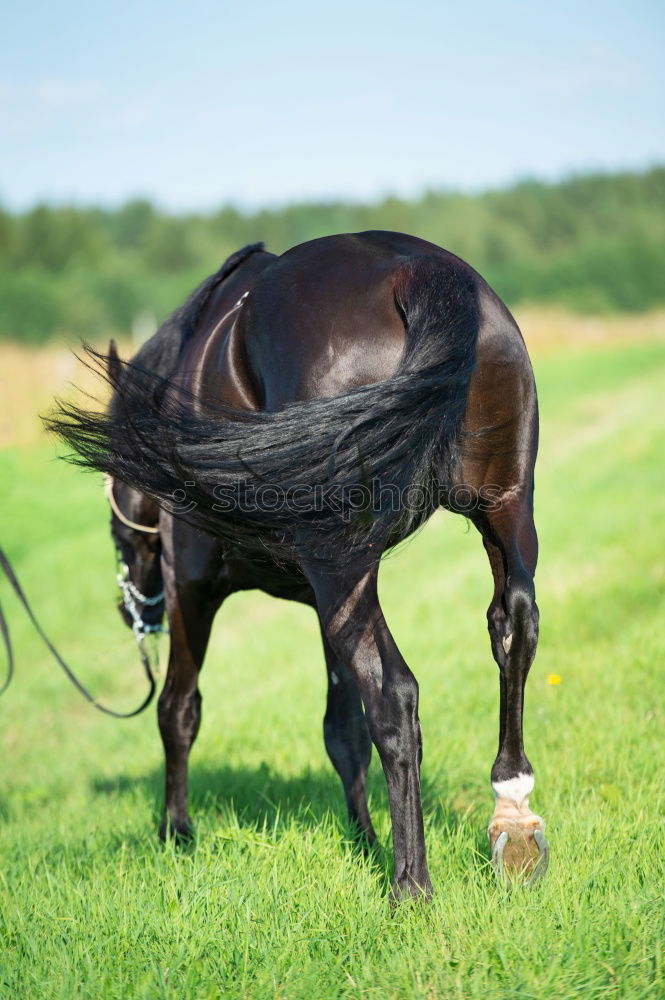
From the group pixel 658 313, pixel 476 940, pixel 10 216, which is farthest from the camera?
pixel 10 216

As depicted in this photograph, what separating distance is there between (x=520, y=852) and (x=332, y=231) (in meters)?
76.1

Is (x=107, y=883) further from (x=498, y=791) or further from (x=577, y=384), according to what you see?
(x=577, y=384)

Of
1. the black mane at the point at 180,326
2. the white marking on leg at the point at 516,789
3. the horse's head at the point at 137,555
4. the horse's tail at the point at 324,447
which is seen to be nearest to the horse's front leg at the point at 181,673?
the horse's head at the point at 137,555

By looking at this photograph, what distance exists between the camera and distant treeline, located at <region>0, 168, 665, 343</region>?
42.2 m

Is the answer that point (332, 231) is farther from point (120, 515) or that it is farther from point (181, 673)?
point (181, 673)

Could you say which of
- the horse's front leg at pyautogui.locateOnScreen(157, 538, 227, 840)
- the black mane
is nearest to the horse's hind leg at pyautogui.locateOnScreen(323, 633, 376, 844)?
the horse's front leg at pyautogui.locateOnScreen(157, 538, 227, 840)

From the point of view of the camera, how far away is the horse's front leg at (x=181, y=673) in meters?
3.85

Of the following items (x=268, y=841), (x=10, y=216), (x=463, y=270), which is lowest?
(x=268, y=841)

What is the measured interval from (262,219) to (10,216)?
28.0m

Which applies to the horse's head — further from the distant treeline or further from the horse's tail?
the distant treeline

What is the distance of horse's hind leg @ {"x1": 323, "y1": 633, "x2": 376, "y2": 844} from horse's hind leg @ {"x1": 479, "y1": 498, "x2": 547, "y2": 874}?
33.2 inches

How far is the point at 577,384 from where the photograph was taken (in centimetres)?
2442

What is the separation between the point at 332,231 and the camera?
7575cm

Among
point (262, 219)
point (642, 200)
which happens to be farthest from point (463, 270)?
point (642, 200)
